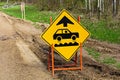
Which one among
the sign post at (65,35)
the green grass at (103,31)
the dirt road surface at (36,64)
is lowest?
the green grass at (103,31)

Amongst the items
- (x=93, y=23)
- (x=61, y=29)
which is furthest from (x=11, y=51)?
(x=93, y=23)

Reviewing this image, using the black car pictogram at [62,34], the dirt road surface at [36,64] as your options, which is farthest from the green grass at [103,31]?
the black car pictogram at [62,34]

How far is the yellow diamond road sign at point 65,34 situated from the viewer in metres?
11.4

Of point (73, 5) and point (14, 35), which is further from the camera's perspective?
point (73, 5)

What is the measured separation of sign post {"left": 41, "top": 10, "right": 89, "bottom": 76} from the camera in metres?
11.4

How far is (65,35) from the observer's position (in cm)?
1148

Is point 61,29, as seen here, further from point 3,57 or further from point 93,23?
point 93,23

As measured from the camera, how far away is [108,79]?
10828mm

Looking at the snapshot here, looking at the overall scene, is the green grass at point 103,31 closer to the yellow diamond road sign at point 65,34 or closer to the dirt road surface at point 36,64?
the dirt road surface at point 36,64

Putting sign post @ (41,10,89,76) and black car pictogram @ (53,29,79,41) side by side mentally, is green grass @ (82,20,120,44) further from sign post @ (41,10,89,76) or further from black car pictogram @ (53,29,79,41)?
black car pictogram @ (53,29,79,41)

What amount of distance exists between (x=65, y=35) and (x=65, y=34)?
31 millimetres

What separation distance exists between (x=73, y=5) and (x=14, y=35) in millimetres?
20364

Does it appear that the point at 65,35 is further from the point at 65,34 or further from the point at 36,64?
the point at 36,64

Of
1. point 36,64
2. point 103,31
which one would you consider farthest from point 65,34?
point 103,31
